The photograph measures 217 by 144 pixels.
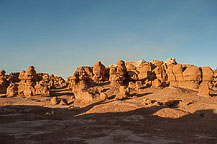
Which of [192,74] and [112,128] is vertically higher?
[192,74]

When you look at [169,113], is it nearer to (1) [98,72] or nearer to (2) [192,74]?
(2) [192,74]

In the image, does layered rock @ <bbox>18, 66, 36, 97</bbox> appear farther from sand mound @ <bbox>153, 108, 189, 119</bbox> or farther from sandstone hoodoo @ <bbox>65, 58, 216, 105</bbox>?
sand mound @ <bbox>153, 108, 189, 119</bbox>

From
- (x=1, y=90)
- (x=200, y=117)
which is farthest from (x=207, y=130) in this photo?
(x=1, y=90)

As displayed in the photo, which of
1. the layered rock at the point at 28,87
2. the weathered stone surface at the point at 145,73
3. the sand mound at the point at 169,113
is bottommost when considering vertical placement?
the sand mound at the point at 169,113

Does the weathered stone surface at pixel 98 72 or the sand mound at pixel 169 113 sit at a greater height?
the weathered stone surface at pixel 98 72

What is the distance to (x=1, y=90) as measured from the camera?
104ft

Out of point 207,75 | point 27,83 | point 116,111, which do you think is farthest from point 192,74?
point 27,83

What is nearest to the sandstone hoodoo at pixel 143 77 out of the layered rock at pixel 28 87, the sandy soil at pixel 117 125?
the layered rock at pixel 28 87

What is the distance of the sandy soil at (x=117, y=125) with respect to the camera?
7086 millimetres

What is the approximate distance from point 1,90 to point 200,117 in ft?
116

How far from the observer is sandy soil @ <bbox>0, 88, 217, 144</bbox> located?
23.2 feet

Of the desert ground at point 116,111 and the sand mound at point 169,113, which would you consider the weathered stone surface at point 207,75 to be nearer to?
the desert ground at point 116,111

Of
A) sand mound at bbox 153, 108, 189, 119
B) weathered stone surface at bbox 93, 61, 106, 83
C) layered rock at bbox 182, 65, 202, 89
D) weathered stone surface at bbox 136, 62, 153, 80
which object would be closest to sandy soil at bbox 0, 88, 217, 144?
sand mound at bbox 153, 108, 189, 119

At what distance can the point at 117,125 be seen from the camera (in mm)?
10367
